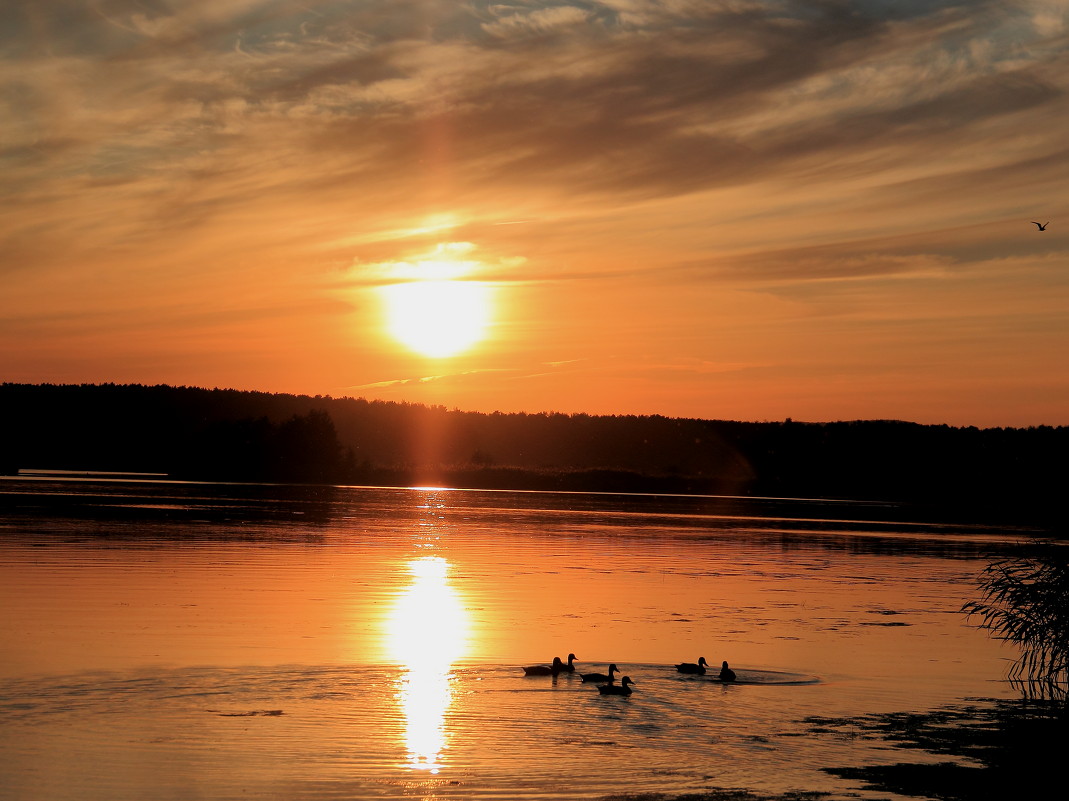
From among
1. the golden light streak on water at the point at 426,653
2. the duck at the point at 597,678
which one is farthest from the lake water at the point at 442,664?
the duck at the point at 597,678

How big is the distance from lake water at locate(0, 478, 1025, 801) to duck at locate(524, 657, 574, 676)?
0.71 ft

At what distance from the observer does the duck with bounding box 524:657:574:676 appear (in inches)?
931

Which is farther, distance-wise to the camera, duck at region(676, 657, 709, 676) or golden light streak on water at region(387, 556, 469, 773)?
duck at region(676, 657, 709, 676)

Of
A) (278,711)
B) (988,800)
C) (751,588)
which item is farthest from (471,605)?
(988,800)

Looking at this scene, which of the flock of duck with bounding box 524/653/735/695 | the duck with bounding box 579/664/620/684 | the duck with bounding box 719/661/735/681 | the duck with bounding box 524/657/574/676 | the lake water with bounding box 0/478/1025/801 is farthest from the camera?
the duck with bounding box 719/661/735/681

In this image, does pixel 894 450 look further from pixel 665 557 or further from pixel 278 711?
pixel 278 711

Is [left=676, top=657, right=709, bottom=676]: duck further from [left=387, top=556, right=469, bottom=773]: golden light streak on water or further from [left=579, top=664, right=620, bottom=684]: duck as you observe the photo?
[left=387, top=556, right=469, bottom=773]: golden light streak on water

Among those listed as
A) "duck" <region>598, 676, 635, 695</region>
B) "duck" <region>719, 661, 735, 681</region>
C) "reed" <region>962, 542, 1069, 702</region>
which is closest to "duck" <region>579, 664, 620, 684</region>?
"duck" <region>598, 676, 635, 695</region>

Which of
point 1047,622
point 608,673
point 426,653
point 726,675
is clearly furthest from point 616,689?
point 1047,622

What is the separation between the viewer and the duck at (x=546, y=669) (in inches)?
931

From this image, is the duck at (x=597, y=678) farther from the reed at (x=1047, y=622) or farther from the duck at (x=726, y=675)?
the reed at (x=1047, y=622)

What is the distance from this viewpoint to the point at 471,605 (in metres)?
34.8

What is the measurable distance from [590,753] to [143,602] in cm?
1940

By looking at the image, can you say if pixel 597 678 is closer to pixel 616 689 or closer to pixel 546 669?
pixel 616 689
